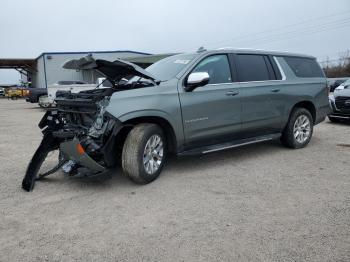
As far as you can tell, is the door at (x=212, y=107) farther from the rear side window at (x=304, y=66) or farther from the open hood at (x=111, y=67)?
the rear side window at (x=304, y=66)

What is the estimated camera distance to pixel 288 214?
11.7 feet

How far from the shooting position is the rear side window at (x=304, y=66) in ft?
21.6

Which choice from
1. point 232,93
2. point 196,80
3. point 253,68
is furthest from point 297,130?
point 196,80

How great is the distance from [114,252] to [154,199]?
4.10 ft

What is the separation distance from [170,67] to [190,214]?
2.48m

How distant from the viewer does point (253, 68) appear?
5836mm

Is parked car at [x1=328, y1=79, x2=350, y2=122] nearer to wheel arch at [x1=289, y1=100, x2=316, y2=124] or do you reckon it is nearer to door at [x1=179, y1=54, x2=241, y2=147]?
wheel arch at [x1=289, y1=100, x2=316, y2=124]

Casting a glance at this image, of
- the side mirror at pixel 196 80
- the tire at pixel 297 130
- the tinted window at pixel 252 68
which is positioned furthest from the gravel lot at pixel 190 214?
the tinted window at pixel 252 68

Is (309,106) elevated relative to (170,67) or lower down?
lower down

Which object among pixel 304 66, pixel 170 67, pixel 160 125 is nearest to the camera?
pixel 160 125

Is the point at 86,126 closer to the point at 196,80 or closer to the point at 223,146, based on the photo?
the point at 196,80

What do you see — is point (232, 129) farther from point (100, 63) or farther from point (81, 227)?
point (81, 227)

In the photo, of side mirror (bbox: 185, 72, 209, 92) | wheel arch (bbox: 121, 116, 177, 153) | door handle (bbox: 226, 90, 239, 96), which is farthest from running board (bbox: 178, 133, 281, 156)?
side mirror (bbox: 185, 72, 209, 92)

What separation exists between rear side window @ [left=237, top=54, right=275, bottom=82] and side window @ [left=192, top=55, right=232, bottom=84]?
27 centimetres
